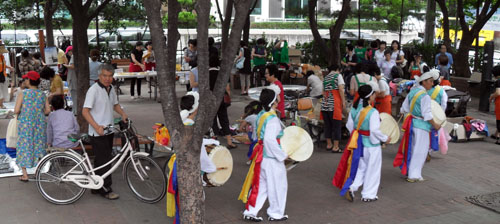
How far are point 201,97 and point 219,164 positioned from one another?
1289mm

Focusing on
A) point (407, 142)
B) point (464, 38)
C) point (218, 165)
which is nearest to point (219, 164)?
point (218, 165)

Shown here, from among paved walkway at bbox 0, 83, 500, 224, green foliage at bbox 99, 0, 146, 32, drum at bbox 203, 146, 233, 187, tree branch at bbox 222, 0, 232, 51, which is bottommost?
paved walkway at bbox 0, 83, 500, 224

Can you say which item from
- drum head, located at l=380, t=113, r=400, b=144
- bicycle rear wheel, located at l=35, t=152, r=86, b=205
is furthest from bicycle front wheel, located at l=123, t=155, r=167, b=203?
drum head, located at l=380, t=113, r=400, b=144

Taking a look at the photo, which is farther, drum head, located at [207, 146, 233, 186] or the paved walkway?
the paved walkway

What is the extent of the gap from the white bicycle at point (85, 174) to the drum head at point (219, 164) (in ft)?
2.52

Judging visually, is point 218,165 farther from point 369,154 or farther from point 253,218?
point 369,154

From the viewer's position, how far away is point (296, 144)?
6.48m

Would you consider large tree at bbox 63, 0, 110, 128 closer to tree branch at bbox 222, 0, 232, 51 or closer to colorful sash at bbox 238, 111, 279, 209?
colorful sash at bbox 238, 111, 279, 209

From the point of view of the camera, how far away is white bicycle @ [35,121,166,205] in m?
6.85

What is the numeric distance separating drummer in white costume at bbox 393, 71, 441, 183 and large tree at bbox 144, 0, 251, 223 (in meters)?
3.67

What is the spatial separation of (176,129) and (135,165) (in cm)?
173

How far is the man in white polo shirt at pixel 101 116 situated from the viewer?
686 cm

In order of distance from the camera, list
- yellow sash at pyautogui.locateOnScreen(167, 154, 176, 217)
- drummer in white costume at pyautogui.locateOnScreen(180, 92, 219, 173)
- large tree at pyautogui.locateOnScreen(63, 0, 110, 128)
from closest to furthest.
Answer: yellow sash at pyautogui.locateOnScreen(167, 154, 176, 217), drummer in white costume at pyautogui.locateOnScreen(180, 92, 219, 173), large tree at pyautogui.locateOnScreen(63, 0, 110, 128)

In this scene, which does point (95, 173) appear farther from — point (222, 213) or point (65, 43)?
point (65, 43)
